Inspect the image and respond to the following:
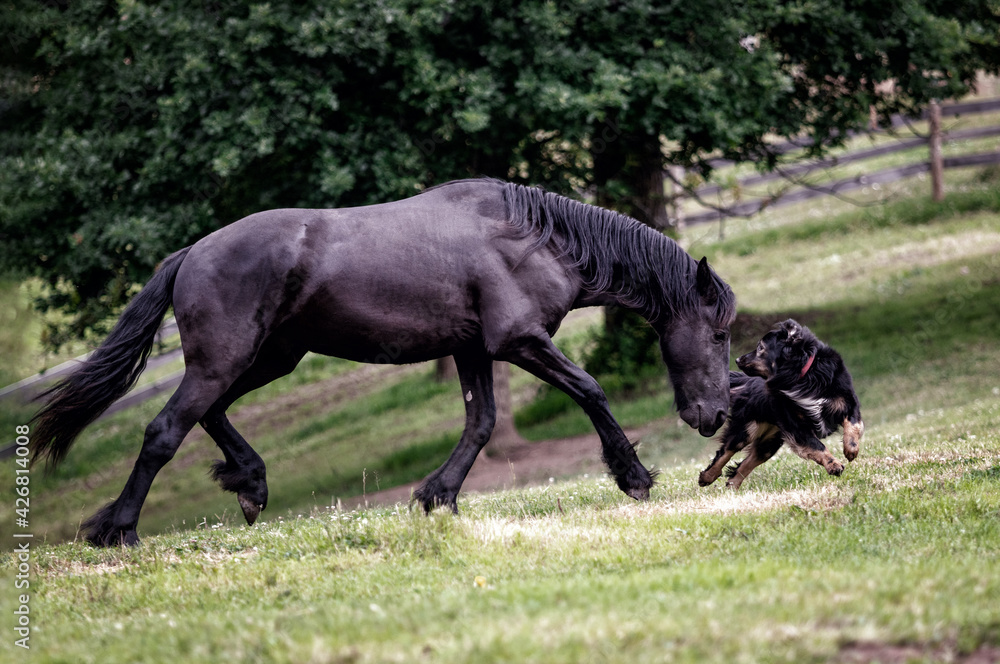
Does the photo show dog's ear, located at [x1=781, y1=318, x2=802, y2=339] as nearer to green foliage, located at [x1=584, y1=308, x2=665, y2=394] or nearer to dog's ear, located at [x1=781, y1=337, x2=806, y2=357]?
dog's ear, located at [x1=781, y1=337, x2=806, y2=357]

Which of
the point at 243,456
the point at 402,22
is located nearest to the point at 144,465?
the point at 243,456

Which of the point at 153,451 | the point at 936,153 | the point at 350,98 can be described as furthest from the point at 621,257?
the point at 936,153

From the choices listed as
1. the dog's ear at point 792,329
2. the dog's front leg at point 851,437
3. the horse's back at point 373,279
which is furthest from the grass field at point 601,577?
the horse's back at point 373,279

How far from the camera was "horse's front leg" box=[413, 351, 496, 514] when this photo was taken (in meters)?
6.35

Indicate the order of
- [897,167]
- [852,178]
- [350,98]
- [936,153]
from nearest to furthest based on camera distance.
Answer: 1. [350,98]
2. [936,153]
3. [852,178]
4. [897,167]

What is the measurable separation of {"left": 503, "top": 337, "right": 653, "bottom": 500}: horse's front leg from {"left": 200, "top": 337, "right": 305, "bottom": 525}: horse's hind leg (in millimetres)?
1779

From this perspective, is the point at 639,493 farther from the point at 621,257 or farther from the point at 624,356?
the point at 624,356

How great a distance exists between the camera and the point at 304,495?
46.3ft

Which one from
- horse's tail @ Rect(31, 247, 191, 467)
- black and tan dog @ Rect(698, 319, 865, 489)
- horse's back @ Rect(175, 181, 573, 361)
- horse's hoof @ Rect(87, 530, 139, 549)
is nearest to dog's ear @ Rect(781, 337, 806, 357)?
black and tan dog @ Rect(698, 319, 865, 489)

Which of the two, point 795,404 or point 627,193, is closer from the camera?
point 795,404

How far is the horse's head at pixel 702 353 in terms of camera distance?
6707 millimetres

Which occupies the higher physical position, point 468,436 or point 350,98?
point 350,98

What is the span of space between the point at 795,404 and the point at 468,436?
7.98 ft

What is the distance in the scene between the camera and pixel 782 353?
678 cm
